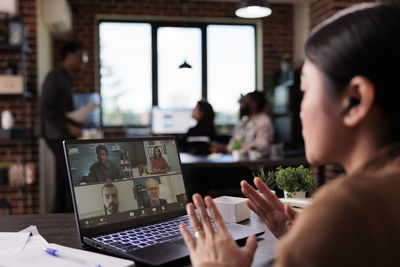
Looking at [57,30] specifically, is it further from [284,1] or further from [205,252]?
[205,252]

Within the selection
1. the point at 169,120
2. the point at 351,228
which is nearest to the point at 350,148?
the point at 351,228

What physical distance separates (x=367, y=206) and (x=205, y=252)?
0.35m

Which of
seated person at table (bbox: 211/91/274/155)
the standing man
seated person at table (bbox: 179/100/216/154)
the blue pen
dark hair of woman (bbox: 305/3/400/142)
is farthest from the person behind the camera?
seated person at table (bbox: 179/100/216/154)

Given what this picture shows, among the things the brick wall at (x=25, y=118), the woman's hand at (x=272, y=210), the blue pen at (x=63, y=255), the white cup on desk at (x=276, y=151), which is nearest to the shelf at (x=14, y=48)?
the brick wall at (x=25, y=118)

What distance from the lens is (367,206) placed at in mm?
431

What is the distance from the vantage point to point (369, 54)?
0.55 meters

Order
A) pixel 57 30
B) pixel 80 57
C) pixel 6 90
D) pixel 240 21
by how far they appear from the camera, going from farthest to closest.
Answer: pixel 240 21 → pixel 57 30 → pixel 80 57 → pixel 6 90

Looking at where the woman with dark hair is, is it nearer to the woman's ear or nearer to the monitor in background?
the woman's ear

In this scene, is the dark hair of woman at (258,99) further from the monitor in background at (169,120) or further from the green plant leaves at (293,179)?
the green plant leaves at (293,179)

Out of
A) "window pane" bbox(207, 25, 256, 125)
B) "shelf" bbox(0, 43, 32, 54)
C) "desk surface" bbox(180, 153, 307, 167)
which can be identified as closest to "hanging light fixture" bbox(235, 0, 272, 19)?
"desk surface" bbox(180, 153, 307, 167)

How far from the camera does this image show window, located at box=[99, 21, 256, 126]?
6.01 m

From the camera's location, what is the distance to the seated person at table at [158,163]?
118 cm

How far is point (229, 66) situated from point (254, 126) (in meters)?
2.36

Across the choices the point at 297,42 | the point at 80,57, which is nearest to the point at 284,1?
the point at 297,42
